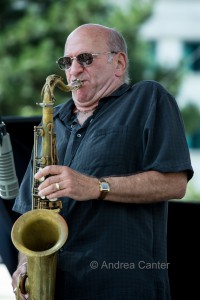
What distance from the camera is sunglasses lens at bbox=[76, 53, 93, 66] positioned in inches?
141

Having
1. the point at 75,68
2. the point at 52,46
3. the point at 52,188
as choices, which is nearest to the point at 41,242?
the point at 52,188

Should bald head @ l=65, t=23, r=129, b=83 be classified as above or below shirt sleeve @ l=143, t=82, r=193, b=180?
above

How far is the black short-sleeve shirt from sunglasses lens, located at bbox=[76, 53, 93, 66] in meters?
0.26

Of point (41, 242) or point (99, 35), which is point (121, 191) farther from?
point (99, 35)

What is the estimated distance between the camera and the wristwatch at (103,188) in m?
3.22

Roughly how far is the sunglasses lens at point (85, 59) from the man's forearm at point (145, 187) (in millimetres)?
626

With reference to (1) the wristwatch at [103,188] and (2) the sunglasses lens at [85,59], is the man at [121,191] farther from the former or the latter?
(2) the sunglasses lens at [85,59]

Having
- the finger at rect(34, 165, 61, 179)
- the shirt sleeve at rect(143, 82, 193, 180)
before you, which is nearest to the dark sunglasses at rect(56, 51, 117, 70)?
the shirt sleeve at rect(143, 82, 193, 180)

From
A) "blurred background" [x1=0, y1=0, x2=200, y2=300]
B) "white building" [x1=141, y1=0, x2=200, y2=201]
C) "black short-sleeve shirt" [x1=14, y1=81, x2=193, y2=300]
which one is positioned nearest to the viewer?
"black short-sleeve shirt" [x1=14, y1=81, x2=193, y2=300]

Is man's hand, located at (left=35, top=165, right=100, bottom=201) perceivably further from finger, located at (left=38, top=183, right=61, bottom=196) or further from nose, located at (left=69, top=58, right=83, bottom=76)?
nose, located at (left=69, top=58, right=83, bottom=76)

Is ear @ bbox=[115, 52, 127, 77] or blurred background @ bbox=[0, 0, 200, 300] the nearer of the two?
ear @ bbox=[115, 52, 127, 77]

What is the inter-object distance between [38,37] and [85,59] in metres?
10.9

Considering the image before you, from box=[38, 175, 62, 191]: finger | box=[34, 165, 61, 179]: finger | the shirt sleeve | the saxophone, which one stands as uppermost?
the shirt sleeve

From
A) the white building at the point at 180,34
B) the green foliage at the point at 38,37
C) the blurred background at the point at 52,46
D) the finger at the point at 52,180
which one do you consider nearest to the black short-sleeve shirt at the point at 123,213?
the finger at the point at 52,180
